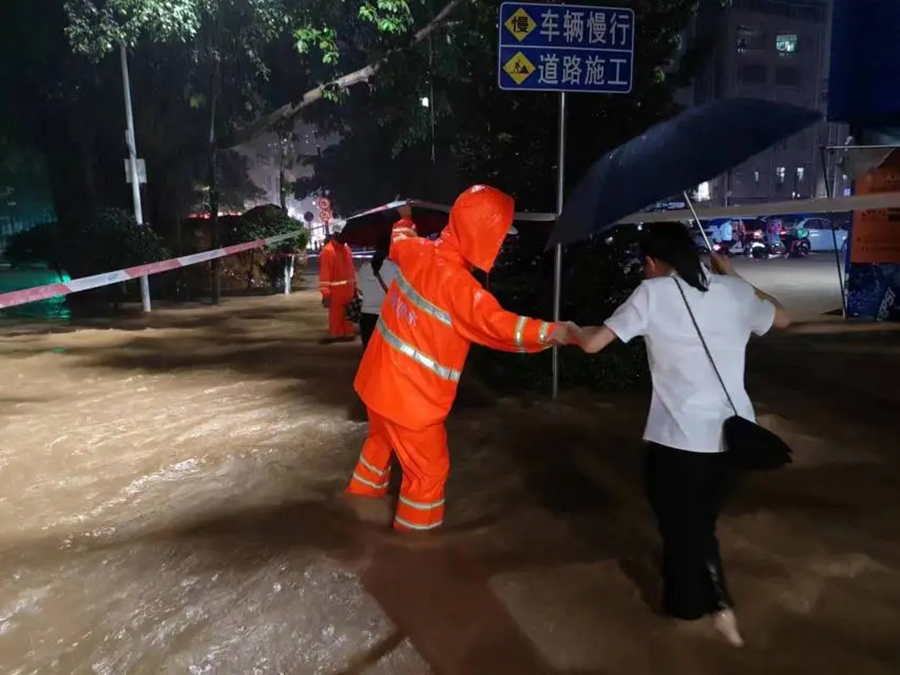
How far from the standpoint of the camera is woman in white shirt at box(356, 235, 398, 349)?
6.41m

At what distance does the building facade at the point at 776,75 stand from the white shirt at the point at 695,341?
172 feet

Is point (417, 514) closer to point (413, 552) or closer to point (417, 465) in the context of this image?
point (413, 552)

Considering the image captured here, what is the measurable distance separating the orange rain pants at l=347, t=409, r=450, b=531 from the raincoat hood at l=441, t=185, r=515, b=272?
876 millimetres

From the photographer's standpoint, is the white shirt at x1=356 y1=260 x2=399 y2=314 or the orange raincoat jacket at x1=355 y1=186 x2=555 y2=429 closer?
the orange raincoat jacket at x1=355 y1=186 x2=555 y2=429

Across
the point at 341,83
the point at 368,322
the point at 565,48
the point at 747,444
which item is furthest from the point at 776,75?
the point at 747,444

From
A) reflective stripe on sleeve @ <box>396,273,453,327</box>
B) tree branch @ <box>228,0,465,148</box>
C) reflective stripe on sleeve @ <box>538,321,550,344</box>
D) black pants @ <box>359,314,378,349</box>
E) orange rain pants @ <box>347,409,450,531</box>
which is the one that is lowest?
orange rain pants @ <box>347,409,450,531</box>

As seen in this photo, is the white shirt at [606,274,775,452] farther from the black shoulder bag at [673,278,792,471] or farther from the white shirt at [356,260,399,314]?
the white shirt at [356,260,399,314]

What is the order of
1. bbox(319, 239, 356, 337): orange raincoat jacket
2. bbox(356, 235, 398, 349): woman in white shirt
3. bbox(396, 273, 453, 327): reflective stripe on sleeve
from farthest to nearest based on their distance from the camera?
bbox(319, 239, 356, 337): orange raincoat jacket, bbox(356, 235, 398, 349): woman in white shirt, bbox(396, 273, 453, 327): reflective stripe on sleeve

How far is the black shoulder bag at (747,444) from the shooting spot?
2727mm

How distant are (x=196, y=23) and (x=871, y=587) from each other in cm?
1411

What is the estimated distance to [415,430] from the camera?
12.1ft

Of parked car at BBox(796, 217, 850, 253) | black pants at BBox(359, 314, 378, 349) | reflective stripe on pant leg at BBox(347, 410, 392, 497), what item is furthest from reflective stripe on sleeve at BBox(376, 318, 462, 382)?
parked car at BBox(796, 217, 850, 253)

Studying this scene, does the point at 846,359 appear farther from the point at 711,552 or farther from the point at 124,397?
the point at 124,397

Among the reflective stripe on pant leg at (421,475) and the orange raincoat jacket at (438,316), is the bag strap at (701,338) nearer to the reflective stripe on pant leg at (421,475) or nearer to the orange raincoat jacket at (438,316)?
the orange raincoat jacket at (438,316)
